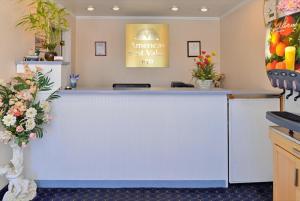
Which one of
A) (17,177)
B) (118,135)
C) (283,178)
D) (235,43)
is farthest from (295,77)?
(235,43)

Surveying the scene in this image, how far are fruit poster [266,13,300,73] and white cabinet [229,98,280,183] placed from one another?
0.46 m

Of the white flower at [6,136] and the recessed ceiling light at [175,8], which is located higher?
the recessed ceiling light at [175,8]

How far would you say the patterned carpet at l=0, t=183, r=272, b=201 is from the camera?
3.05 m

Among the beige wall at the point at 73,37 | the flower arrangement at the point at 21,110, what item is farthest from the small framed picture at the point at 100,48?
the flower arrangement at the point at 21,110

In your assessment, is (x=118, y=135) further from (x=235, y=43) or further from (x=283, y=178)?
(x=235, y=43)

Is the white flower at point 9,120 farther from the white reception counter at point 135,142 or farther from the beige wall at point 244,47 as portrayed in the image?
the beige wall at point 244,47

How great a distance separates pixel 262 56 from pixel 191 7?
172cm

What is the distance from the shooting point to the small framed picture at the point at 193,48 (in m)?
6.39

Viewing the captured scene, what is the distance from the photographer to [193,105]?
10.8ft

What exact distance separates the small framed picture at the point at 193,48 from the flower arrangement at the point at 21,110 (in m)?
3.97

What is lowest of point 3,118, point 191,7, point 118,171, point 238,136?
point 118,171

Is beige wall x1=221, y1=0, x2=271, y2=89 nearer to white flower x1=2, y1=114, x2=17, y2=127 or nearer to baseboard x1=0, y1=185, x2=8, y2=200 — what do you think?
white flower x1=2, y1=114, x2=17, y2=127

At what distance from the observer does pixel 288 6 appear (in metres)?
2.92

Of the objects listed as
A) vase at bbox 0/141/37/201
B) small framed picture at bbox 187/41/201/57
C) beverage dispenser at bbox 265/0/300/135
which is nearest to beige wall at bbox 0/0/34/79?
vase at bbox 0/141/37/201
